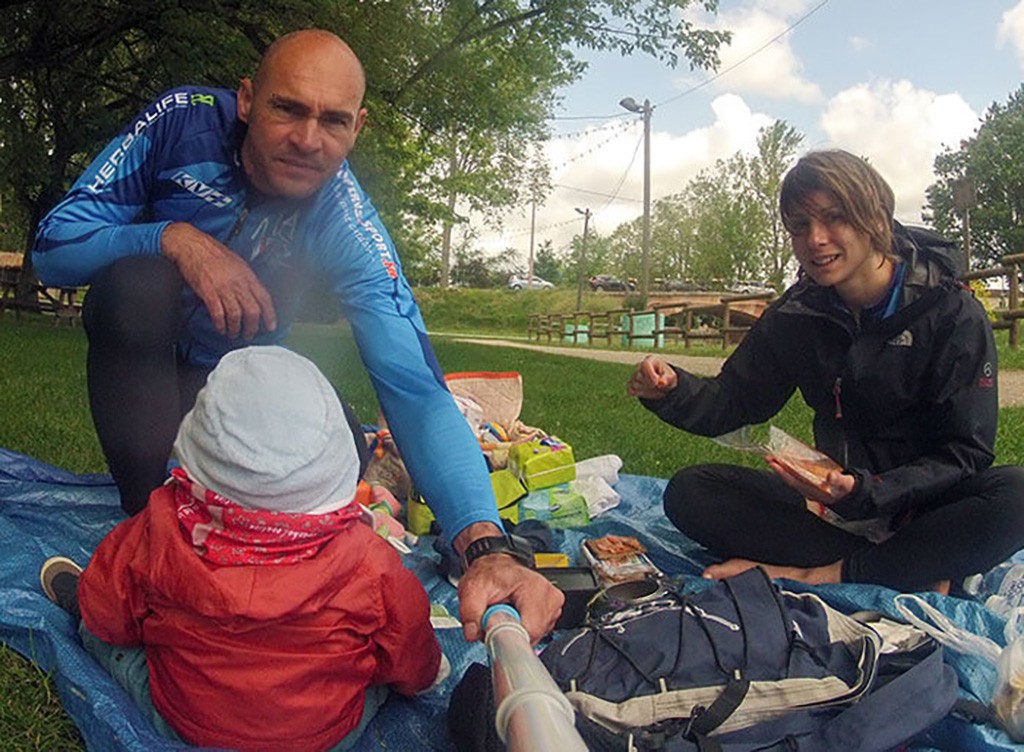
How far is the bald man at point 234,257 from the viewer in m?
1.89

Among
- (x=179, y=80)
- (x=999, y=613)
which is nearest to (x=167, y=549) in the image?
(x=999, y=613)

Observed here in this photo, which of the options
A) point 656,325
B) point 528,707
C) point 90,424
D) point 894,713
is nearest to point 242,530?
point 528,707

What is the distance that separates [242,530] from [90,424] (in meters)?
3.38

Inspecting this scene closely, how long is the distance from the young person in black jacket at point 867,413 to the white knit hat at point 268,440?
4.31 feet

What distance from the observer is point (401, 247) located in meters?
16.9

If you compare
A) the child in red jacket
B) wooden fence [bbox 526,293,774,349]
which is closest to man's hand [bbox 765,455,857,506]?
the child in red jacket

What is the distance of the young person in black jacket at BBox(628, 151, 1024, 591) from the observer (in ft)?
7.48

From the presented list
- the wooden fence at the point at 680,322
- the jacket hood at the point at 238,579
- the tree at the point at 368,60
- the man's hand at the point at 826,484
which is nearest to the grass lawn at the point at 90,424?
the jacket hood at the point at 238,579

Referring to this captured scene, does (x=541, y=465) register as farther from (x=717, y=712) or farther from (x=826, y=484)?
(x=717, y=712)

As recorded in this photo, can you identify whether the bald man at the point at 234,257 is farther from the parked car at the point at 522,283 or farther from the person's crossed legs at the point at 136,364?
the parked car at the point at 522,283

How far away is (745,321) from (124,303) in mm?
24000

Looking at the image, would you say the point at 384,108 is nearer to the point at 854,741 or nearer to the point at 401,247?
the point at 401,247

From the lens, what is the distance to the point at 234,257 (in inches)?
78.1

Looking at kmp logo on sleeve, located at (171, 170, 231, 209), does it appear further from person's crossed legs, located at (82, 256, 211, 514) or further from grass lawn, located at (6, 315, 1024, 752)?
grass lawn, located at (6, 315, 1024, 752)
